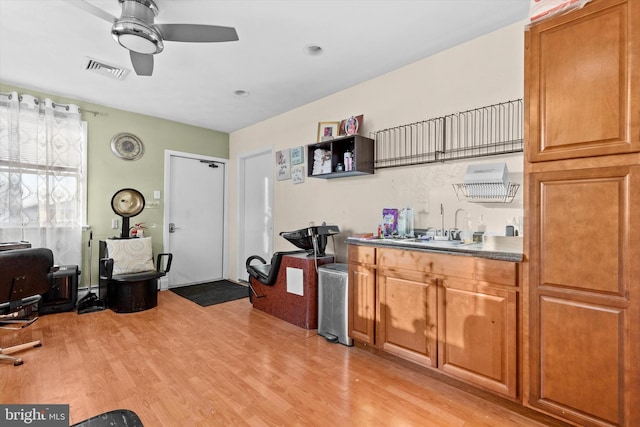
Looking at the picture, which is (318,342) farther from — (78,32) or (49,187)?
(49,187)

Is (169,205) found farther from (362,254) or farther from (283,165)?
(362,254)

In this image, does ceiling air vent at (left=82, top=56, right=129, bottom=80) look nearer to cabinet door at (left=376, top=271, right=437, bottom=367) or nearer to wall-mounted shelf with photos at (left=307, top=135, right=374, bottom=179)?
wall-mounted shelf with photos at (left=307, top=135, right=374, bottom=179)

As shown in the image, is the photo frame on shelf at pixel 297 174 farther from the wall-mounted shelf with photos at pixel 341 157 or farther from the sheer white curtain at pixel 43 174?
the sheer white curtain at pixel 43 174

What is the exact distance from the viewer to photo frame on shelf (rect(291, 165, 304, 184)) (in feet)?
13.1

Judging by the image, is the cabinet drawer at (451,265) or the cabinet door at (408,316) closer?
the cabinet drawer at (451,265)

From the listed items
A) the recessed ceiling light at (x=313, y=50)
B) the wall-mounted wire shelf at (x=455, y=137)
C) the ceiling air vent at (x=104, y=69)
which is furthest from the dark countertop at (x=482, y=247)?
the ceiling air vent at (x=104, y=69)

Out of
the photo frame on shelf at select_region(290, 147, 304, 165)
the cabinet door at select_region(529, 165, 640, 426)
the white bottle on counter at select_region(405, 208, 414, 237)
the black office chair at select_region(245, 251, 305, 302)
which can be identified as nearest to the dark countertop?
the cabinet door at select_region(529, 165, 640, 426)

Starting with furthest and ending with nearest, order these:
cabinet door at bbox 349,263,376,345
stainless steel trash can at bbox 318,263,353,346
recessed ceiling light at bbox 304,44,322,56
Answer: stainless steel trash can at bbox 318,263,353,346 < recessed ceiling light at bbox 304,44,322,56 < cabinet door at bbox 349,263,376,345

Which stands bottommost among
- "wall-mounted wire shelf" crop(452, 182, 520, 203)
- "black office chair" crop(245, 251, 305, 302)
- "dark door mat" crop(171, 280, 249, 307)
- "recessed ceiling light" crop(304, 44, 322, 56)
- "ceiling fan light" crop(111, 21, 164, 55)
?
"dark door mat" crop(171, 280, 249, 307)

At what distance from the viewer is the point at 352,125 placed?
3227 mm

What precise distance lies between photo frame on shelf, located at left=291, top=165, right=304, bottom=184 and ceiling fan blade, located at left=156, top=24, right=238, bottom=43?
2.07 m

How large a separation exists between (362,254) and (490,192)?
1066 mm

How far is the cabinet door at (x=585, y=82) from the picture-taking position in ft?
4.62

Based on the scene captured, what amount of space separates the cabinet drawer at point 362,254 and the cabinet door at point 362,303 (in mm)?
48
